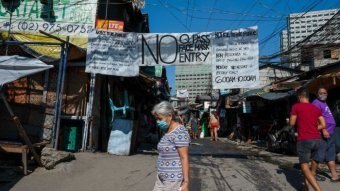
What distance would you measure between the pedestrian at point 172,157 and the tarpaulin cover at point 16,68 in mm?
5167

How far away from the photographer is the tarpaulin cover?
859 cm

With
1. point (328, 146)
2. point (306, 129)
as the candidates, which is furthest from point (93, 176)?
point (328, 146)

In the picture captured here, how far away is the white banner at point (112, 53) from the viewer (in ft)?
37.4

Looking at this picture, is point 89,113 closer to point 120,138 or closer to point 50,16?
point 120,138

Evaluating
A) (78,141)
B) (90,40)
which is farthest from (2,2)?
(78,141)

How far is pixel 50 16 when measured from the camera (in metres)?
13.6

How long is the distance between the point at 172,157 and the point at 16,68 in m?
5.76

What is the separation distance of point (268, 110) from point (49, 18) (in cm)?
1471

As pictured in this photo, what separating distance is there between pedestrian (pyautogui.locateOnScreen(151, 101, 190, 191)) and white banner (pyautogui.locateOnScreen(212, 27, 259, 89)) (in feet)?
22.2

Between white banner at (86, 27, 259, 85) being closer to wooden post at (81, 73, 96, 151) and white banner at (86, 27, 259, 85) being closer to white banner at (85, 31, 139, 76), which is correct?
white banner at (85, 31, 139, 76)

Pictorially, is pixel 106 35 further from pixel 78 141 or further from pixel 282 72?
pixel 282 72

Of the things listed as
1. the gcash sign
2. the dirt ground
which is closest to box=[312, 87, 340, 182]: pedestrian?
the dirt ground

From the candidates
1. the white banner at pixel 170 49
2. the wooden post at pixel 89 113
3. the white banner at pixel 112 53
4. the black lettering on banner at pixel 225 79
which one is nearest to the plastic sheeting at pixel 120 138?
the wooden post at pixel 89 113

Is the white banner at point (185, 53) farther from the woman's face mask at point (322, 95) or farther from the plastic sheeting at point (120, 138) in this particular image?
the woman's face mask at point (322, 95)
